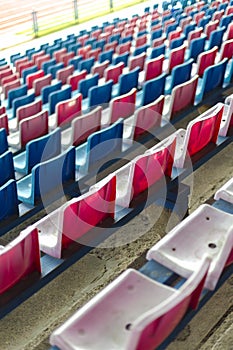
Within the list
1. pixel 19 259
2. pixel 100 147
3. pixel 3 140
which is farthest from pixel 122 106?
pixel 19 259

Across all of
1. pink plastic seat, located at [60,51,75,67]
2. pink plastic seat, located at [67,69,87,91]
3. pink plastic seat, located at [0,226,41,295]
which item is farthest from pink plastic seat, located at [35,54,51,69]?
pink plastic seat, located at [0,226,41,295]

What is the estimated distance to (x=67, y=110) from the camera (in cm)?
479

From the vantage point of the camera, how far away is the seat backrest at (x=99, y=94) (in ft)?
16.8

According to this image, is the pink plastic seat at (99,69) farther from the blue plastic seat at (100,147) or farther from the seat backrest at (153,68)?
the blue plastic seat at (100,147)

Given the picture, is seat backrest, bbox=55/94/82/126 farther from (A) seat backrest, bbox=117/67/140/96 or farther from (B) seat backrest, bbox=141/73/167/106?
(A) seat backrest, bbox=117/67/140/96

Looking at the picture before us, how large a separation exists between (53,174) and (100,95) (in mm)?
1939

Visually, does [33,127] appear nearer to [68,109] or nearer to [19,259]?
[68,109]

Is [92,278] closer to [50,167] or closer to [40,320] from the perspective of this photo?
[40,320]

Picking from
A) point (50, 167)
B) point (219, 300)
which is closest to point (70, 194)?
point (50, 167)

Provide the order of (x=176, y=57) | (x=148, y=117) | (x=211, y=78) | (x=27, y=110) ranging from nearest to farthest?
(x=148, y=117) < (x=27, y=110) < (x=211, y=78) < (x=176, y=57)

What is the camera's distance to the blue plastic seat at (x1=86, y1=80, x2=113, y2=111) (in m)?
5.12

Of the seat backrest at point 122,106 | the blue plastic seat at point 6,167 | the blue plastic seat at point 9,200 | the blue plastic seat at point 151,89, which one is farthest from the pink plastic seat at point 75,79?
the blue plastic seat at point 9,200

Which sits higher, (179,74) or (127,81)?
(179,74)

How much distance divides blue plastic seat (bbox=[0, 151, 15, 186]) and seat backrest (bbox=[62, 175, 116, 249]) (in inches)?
33.8
